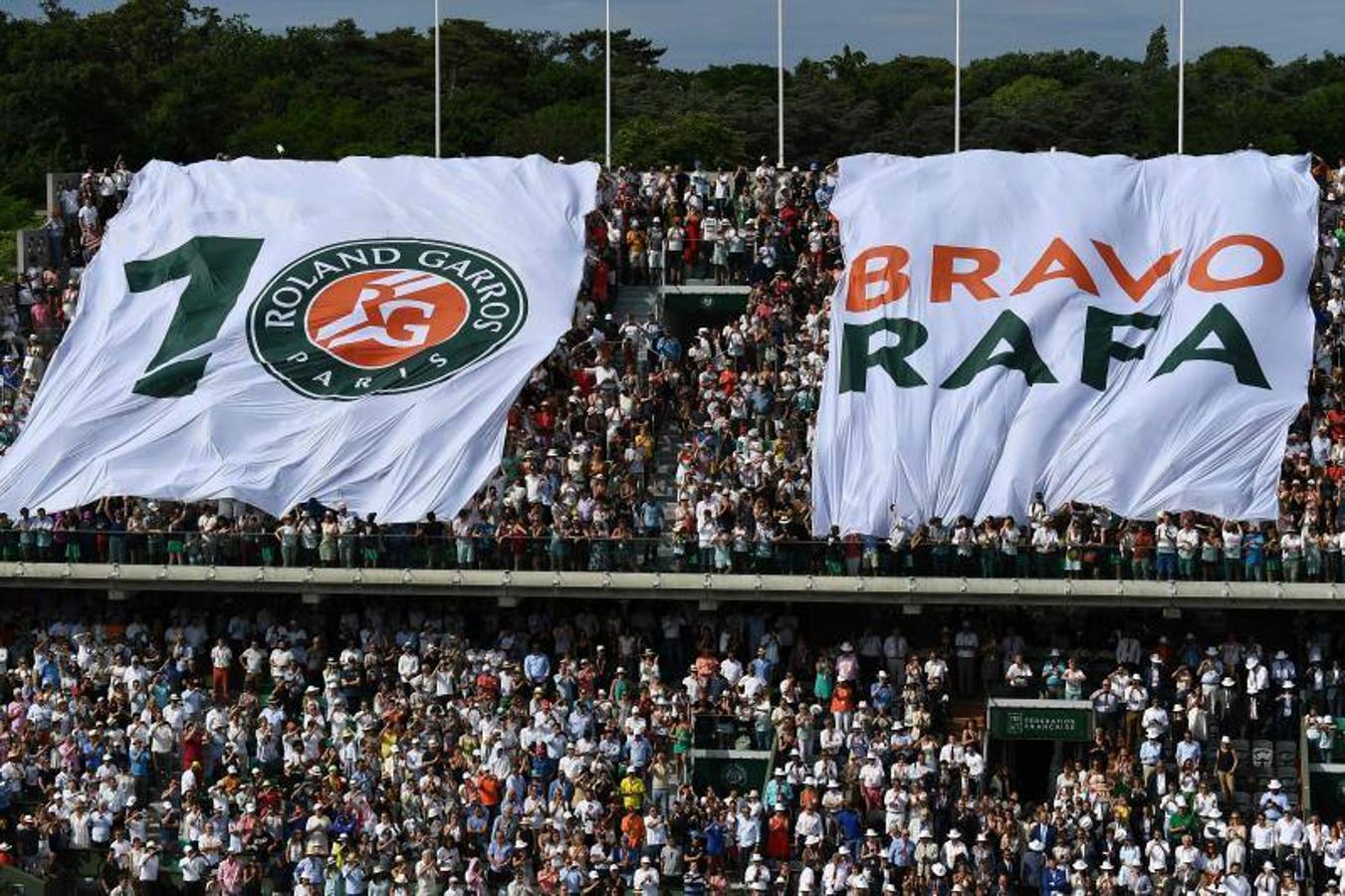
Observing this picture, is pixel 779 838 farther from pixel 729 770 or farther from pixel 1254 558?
pixel 1254 558

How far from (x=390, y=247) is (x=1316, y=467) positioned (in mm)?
14749

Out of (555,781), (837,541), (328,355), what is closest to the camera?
(555,781)

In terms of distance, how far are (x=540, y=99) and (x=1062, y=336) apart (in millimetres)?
71342

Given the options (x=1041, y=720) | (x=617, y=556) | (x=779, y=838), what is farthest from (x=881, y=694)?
(x=617, y=556)

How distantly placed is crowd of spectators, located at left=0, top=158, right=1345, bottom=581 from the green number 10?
178 centimetres

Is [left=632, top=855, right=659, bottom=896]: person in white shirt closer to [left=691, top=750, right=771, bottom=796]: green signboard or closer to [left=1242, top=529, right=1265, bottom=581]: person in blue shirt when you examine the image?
[left=691, top=750, right=771, bottom=796]: green signboard

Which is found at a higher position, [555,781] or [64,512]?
[64,512]

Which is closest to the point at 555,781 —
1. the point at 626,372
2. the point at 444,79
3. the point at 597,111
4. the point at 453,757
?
the point at 453,757

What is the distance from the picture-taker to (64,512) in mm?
45344

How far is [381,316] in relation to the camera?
1866 inches

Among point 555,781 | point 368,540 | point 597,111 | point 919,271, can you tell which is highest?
point 597,111

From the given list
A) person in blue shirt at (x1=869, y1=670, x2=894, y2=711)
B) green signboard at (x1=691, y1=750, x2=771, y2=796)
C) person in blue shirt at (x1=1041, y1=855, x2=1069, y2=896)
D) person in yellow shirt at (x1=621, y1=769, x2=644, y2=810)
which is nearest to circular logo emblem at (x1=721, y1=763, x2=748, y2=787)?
green signboard at (x1=691, y1=750, x2=771, y2=796)

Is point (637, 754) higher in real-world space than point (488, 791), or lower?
higher

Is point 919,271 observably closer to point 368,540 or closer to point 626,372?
point 626,372
